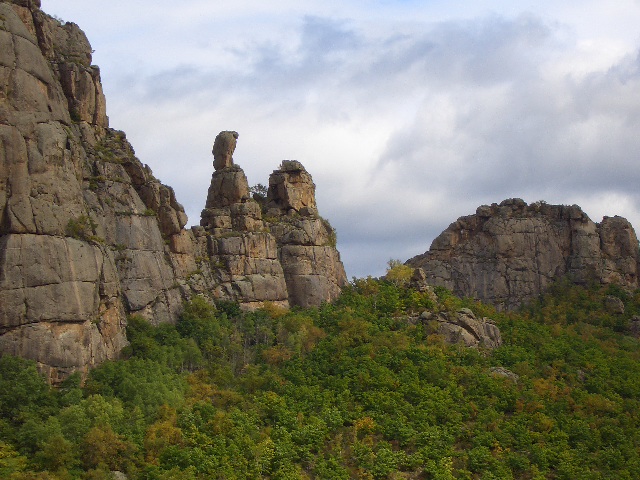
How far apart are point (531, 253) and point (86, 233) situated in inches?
1910

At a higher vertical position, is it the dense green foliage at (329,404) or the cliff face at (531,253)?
the cliff face at (531,253)

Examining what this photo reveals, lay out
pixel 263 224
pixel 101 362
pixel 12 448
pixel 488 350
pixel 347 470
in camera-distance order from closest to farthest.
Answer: pixel 12 448 → pixel 347 470 → pixel 101 362 → pixel 488 350 → pixel 263 224

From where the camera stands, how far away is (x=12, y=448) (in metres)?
51.8

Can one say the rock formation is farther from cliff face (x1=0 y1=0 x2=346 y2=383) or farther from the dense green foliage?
cliff face (x1=0 y1=0 x2=346 y2=383)

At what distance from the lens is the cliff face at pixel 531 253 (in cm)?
9588

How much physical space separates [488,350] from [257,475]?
25.9 m

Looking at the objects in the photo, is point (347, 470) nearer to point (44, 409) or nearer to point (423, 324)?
point (44, 409)

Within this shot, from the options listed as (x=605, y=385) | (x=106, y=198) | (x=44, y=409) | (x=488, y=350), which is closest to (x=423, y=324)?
(x=488, y=350)

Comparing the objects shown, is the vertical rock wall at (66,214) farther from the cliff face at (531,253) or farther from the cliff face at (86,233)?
the cliff face at (531,253)

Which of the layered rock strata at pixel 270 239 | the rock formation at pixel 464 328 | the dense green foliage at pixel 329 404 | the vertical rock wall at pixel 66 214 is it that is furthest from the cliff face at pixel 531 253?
the vertical rock wall at pixel 66 214

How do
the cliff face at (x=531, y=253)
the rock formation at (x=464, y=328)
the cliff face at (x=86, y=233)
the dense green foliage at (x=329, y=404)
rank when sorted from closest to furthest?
the dense green foliage at (x=329, y=404) → the cliff face at (x=86, y=233) → the rock formation at (x=464, y=328) → the cliff face at (x=531, y=253)

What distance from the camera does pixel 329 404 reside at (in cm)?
6294

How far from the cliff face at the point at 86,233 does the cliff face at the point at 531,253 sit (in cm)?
1755

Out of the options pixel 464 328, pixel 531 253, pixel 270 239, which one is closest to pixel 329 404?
pixel 464 328
